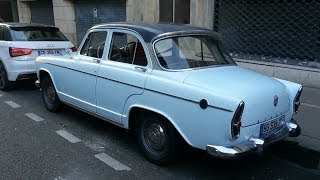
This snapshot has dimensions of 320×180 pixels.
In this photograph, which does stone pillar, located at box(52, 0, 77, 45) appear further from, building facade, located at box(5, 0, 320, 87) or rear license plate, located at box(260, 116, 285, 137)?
rear license plate, located at box(260, 116, 285, 137)

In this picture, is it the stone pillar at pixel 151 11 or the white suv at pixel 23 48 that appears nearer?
the white suv at pixel 23 48

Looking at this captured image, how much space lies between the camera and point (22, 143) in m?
5.34

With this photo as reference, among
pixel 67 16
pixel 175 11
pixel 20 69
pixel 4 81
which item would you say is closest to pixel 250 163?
pixel 20 69

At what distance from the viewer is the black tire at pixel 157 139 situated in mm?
4316

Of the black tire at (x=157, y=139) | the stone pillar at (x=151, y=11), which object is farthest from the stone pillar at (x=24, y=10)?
the black tire at (x=157, y=139)

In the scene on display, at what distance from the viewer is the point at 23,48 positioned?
8102mm

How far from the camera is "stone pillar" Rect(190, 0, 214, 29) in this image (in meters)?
9.86

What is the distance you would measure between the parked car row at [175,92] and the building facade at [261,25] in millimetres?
3696

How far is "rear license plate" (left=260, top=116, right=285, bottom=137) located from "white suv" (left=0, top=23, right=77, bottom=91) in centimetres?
553

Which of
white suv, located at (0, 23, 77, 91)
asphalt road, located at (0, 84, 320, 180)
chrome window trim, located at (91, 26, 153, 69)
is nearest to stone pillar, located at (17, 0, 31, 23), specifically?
white suv, located at (0, 23, 77, 91)

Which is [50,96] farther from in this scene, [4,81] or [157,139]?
[157,139]

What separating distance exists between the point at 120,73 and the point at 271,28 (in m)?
5.13

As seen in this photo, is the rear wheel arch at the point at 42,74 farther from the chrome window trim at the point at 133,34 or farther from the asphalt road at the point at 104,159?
the chrome window trim at the point at 133,34

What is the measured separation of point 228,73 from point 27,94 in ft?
18.0
